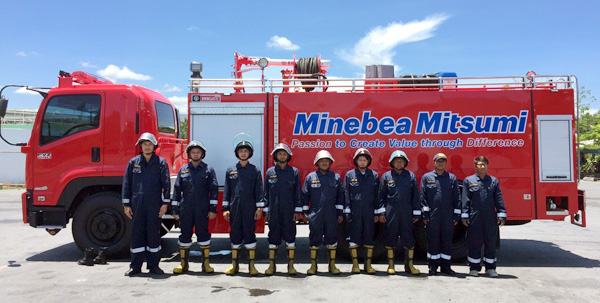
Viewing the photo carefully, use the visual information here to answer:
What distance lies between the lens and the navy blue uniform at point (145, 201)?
536 cm

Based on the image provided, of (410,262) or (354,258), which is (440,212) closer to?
(410,262)

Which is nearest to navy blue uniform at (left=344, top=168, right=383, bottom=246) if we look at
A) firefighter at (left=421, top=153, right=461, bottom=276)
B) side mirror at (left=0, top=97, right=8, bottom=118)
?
firefighter at (left=421, top=153, right=461, bottom=276)

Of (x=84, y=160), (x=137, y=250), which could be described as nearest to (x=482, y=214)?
(x=137, y=250)

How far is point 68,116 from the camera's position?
6.15 meters

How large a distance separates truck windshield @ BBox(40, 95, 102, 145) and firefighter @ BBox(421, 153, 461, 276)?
5218mm

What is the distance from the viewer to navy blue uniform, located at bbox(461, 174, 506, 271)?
209 inches

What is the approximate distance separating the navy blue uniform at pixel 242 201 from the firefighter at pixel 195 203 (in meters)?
0.23

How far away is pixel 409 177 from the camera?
17.8 ft

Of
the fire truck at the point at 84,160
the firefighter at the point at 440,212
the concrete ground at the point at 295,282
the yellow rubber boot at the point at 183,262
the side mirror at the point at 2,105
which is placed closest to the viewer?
the concrete ground at the point at 295,282

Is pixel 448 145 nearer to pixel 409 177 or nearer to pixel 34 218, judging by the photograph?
pixel 409 177

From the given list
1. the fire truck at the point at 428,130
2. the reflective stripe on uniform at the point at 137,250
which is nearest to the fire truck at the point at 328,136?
the fire truck at the point at 428,130

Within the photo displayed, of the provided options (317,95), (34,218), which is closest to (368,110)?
(317,95)

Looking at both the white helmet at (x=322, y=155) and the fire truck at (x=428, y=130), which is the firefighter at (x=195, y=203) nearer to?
the fire truck at (x=428, y=130)

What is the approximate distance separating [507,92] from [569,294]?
9.76 ft
